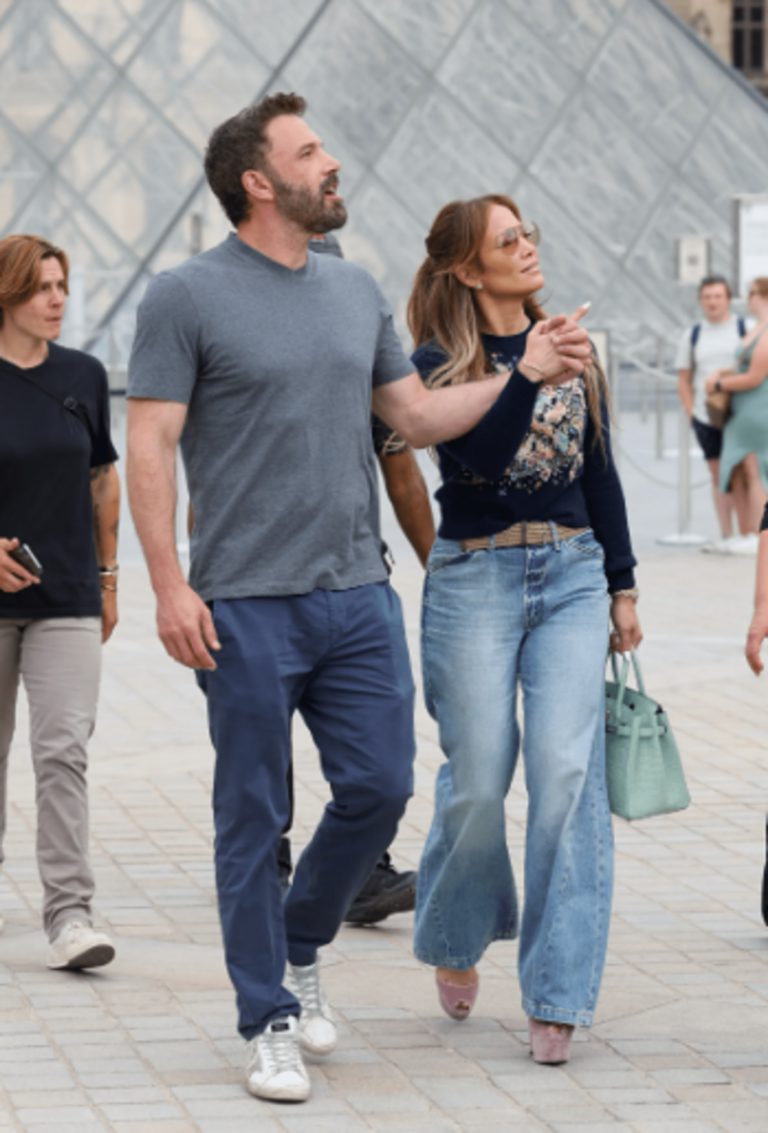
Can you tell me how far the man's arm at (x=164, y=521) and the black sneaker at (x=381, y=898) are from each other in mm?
1457

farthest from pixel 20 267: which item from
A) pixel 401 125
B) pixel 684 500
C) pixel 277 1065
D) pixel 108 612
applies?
pixel 401 125

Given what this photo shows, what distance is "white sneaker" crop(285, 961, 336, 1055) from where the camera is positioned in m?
3.86

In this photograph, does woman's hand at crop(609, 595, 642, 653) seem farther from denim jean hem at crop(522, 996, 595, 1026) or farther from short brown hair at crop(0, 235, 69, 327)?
short brown hair at crop(0, 235, 69, 327)

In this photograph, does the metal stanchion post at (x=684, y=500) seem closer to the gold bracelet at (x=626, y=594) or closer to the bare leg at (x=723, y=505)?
the bare leg at (x=723, y=505)

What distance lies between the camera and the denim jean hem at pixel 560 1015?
3.81 meters

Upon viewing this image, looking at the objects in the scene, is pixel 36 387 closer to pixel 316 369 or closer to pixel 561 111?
pixel 316 369

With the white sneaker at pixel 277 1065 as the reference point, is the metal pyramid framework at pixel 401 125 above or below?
above

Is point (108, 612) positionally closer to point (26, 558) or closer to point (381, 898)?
point (26, 558)

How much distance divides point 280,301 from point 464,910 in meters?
1.23

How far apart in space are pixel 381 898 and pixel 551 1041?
3.78ft

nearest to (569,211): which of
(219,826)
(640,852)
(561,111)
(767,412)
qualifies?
(561,111)

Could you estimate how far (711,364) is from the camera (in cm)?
1241

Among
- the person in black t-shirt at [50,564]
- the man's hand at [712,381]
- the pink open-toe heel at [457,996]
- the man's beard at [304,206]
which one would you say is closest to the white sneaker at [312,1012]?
the pink open-toe heel at [457,996]

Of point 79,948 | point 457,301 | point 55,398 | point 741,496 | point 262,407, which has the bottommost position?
point 79,948
